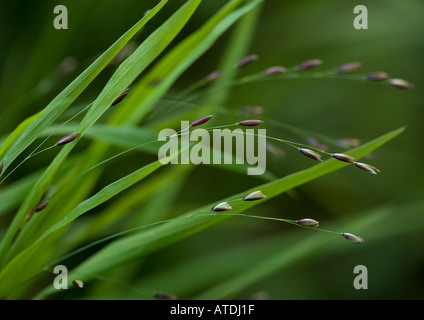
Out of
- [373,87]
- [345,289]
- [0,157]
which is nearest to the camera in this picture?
[0,157]

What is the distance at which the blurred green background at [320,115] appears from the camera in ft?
2.94

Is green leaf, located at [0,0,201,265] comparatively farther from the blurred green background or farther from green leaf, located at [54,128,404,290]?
the blurred green background

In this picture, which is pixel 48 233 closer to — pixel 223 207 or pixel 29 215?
pixel 29 215

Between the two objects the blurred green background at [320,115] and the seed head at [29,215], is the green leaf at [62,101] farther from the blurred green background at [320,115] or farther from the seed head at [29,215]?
the blurred green background at [320,115]

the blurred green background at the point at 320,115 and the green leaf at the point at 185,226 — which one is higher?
the blurred green background at the point at 320,115

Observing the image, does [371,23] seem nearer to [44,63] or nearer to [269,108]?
[269,108]

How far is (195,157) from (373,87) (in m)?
0.74

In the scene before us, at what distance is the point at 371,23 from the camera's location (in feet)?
3.49

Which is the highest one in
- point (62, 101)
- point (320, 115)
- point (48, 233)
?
point (320, 115)

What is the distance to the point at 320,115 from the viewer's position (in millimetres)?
1118

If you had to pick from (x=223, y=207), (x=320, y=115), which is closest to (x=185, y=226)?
(x=223, y=207)

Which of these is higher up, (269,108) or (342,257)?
(269,108)

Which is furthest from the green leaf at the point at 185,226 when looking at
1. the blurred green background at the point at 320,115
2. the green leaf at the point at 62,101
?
the blurred green background at the point at 320,115
